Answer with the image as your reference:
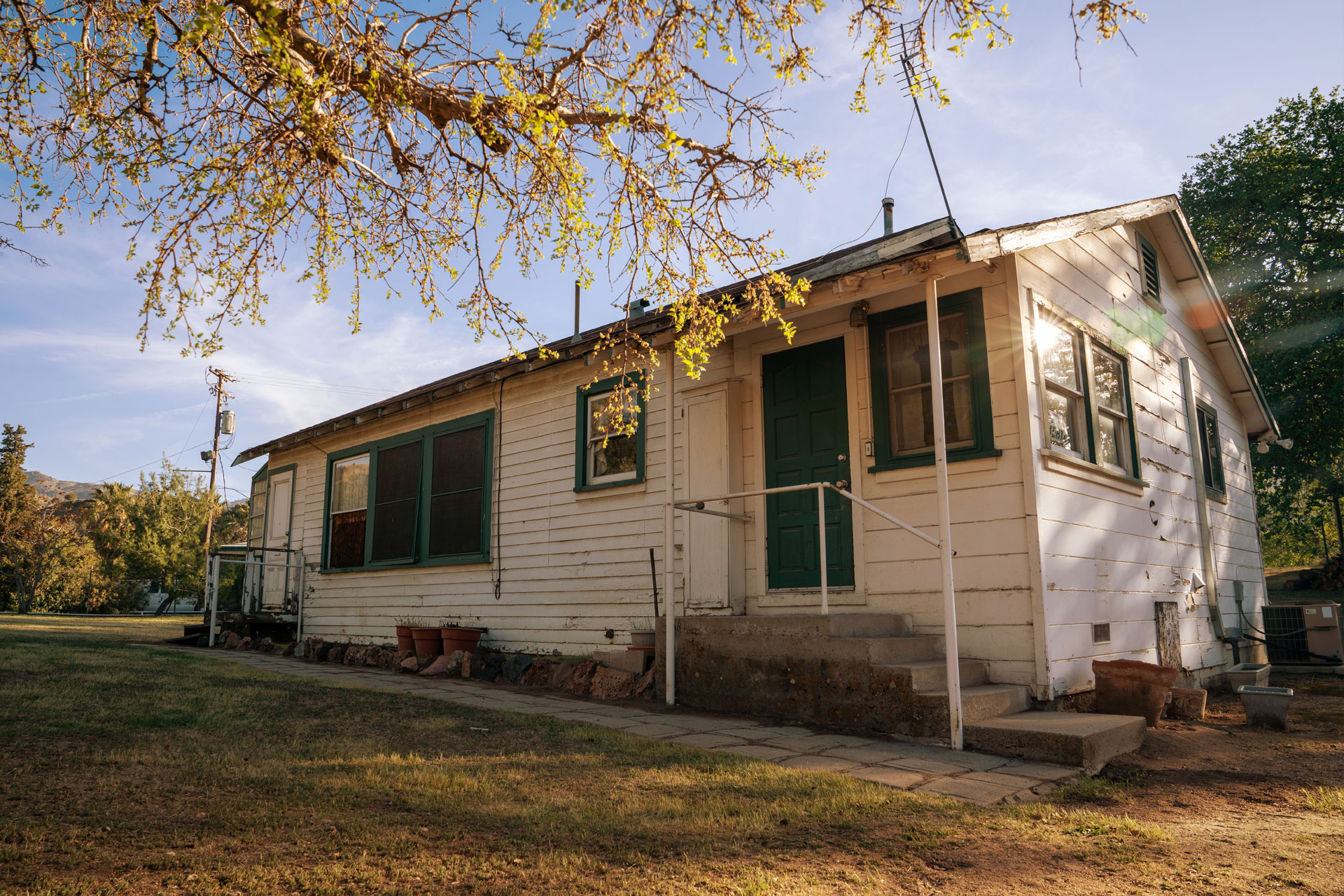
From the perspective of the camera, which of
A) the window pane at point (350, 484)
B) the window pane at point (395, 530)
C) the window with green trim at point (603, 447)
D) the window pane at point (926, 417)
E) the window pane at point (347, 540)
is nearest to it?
the window pane at point (926, 417)

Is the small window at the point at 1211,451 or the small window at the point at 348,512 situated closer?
the small window at the point at 1211,451

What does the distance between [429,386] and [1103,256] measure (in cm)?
877

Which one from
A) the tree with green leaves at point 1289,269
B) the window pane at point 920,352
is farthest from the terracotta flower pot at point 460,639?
the tree with green leaves at point 1289,269

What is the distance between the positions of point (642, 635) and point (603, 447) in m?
2.22

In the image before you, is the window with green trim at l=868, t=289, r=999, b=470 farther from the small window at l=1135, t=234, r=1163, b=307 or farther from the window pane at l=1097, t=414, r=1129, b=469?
the small window at l=1135, t=234, r=1163, b=307

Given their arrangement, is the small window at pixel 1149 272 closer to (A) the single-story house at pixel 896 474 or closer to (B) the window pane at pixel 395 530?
(A) the single-story house at pixel 896 474

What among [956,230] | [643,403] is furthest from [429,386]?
[956,230]

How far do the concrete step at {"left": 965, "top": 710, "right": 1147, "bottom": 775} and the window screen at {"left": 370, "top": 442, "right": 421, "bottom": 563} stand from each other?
26.6 ft

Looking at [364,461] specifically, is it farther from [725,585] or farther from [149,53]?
[149,53]

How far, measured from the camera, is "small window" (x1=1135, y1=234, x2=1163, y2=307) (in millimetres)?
9016

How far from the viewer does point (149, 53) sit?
4156 millimetres

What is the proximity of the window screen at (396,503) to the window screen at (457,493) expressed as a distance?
404mm

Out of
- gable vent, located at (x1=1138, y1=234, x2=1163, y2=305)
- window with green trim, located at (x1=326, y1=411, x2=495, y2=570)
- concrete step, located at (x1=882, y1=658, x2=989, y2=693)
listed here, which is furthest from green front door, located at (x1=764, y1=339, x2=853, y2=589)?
gable vent, located at (x1=1138, y1=234, x2=1163, y2=305)

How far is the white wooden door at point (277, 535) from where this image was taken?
13.8 metres
